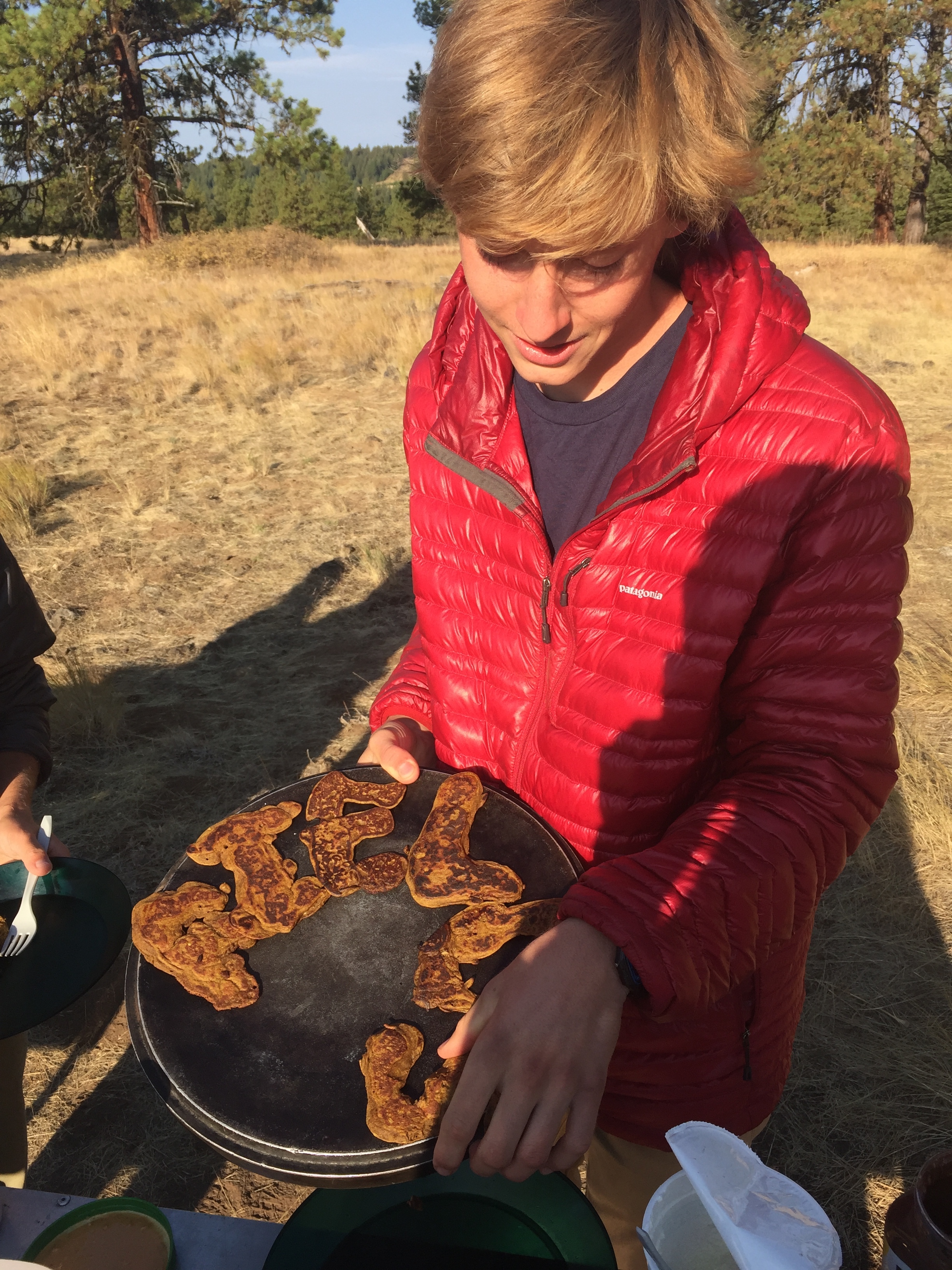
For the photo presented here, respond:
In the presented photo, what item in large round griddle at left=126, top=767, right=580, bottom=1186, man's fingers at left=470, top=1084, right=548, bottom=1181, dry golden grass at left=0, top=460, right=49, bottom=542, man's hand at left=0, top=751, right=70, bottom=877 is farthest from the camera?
dry golden grass at left=0, top=460, right=49, bottom=542

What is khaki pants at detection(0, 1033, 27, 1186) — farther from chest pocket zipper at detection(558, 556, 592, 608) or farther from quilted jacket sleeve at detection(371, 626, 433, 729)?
chest pocket zipper at detection(558, 556, 592, 608)

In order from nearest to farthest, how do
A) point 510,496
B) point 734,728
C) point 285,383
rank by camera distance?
1. point 734,728
2. point 510,496
3. point 285,383

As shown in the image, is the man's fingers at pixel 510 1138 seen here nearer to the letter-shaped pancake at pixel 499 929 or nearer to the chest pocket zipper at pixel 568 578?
the letter-shaped pancake at pixel 499 929

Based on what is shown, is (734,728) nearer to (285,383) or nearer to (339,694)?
(339,694)

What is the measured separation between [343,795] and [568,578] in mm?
729

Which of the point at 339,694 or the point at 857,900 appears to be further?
the point at 339,694

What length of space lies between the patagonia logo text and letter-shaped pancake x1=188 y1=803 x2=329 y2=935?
33.8 inches

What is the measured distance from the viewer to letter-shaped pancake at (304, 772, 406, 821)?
1.77 meters

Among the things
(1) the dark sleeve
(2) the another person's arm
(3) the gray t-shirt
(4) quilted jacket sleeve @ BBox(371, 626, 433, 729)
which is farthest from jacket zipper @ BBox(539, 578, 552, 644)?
(1) the dark sleeve

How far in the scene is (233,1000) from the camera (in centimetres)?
139

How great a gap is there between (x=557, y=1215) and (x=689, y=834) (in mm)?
648

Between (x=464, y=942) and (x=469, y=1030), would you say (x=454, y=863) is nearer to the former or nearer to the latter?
(x=464, y=942)

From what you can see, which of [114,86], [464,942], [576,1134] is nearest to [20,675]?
[464,942]

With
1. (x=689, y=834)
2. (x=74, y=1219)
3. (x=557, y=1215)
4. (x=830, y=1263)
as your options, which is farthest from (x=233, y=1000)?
(x=830, y=1263)
